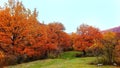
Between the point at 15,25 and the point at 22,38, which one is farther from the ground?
the point at 15,25

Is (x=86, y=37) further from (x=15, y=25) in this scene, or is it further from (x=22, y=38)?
(x=15, y=25)

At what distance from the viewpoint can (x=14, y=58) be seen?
5028 centimetres

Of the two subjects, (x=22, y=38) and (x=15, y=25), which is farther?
(x=22, y=38)

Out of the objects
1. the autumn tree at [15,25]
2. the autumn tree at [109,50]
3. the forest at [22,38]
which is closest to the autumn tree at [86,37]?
the forest at [22,38]

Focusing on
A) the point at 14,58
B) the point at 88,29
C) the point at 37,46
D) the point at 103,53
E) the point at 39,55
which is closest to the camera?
the point at 103,53

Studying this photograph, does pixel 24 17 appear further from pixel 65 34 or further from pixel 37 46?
pixel 65 34

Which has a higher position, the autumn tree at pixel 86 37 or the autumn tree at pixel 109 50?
the autumn tree at pixel 86 37

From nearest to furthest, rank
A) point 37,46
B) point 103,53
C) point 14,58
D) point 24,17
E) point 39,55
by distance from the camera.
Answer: point 24,17 → point 103,53 → point 14,58 → point 37,46 → point 39,55

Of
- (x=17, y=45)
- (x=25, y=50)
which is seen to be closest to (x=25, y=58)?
(x=25, y=50)

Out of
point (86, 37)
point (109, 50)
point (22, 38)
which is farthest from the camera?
point (86, 37)

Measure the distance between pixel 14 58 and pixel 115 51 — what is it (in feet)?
52.0

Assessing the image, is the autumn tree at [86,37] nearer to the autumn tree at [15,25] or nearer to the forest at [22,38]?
the forest at [22,38]

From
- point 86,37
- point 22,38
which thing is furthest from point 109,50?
point 86,37

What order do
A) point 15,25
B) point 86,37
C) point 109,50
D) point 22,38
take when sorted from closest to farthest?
point 15,25 < point 22,38 < point 109,50 < point 86,37
